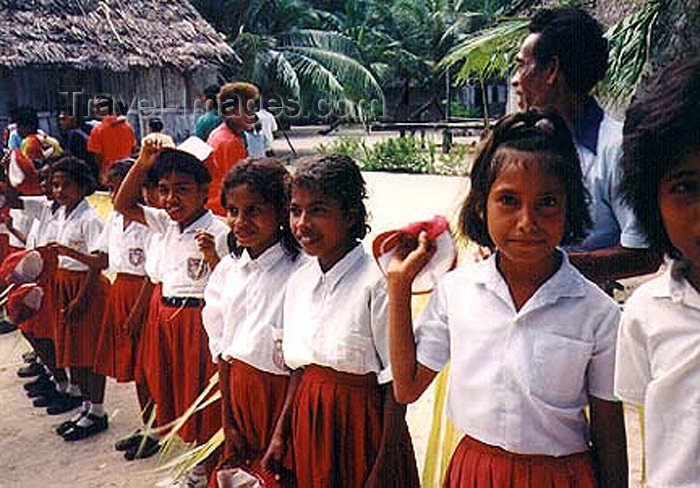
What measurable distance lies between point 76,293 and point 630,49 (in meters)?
3.09

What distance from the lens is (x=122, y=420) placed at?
148 inches

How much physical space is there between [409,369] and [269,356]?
68 centimetres

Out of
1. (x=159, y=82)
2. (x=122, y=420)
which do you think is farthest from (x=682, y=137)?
(x=159, y=82)

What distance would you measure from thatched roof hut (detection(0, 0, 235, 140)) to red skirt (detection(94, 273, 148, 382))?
8.55 metres

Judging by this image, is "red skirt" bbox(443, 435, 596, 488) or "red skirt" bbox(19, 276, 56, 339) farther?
"red skirt" bbox(19, 276, 56, 339)

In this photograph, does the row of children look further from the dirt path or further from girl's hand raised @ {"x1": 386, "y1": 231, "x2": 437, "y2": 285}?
the dirt path

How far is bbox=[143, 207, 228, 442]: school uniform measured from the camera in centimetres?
277

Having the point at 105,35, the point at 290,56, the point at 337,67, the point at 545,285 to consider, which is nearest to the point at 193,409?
the point at 545,285

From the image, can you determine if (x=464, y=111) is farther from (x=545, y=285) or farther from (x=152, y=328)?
(x=545, y=285)

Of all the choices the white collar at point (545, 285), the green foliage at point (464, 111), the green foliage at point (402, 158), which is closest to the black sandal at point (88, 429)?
the white collar at point (545, 285)

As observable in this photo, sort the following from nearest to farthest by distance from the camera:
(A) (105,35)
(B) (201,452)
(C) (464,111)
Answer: (B) (201,452) < (A) (105,35) < (C) (464,111)

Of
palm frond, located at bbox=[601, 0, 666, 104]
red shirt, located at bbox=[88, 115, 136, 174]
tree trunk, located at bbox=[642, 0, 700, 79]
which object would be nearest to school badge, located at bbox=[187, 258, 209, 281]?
tree trunk, located at bbox=[642, 0, 700, 79]

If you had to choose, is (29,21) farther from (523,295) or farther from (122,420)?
(523,295)

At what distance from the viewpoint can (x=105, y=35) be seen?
1188cm
